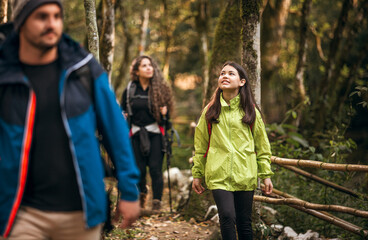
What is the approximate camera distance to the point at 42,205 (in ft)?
6.81

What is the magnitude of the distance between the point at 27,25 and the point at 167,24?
43.1 ft

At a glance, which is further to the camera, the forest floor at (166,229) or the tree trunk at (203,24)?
the tree trunk at (203,24)

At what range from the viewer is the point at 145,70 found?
6684 millimetres

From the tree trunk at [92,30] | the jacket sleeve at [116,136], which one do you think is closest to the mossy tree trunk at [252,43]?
the tree trunk at [92,30]

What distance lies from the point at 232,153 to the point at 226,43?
316 centimetres

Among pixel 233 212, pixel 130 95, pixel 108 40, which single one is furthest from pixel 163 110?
pixel 233 212

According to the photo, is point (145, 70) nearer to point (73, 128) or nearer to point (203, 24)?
point (73, 128)

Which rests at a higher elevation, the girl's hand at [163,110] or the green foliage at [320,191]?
the girl's hand at [163,110]

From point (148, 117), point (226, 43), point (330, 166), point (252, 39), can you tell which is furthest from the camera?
point (148, 117)

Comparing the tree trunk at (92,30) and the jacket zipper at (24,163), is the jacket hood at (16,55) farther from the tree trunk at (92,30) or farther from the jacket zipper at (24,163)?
the tree trunk at (92,30)

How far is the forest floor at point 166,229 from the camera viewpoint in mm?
5172

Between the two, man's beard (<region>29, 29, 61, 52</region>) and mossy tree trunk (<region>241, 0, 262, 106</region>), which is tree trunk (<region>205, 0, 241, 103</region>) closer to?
mossy tree trunk (<region>241, 0, 262, 106</region>)

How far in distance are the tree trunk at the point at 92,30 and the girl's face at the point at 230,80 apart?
1.54m

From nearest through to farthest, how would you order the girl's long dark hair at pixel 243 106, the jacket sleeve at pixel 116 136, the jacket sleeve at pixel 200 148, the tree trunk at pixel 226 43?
the jacket sleeve at pixel 116 136 → the girl's long dark hair at pixel 243 106 → the jacket sleeve at pixel 200 148 → the tree trunk at pixel 226 43
